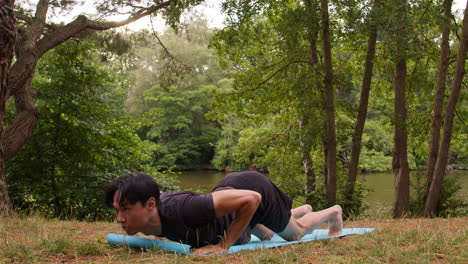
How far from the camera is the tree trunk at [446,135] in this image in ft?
33.6

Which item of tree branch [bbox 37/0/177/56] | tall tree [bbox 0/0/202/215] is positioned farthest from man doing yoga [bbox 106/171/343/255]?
tree branch [bbox 37/0/177/56]

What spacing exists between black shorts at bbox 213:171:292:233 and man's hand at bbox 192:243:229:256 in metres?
0.57

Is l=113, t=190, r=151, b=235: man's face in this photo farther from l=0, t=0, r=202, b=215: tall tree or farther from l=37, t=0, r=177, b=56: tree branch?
l=37, t=0, r=177, b=56: tree branch

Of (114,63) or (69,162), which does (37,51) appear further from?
(114,63)

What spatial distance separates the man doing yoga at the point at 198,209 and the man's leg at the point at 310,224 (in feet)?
1.09

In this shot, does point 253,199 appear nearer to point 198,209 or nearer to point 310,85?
point 198,209

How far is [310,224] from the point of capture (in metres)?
4.55

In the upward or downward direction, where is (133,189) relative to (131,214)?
upward

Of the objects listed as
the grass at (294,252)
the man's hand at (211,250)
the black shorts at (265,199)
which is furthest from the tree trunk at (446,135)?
the man's hand at (211,250)

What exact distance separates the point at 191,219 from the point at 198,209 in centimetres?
12

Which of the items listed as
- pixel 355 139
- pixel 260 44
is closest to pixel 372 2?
pixel 355 139

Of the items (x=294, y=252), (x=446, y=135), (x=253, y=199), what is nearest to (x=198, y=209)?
(x=253, y=199)

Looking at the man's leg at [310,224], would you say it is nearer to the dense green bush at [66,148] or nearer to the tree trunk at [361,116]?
the dense green bush at [66,148]

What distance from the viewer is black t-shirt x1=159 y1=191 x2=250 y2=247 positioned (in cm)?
341
